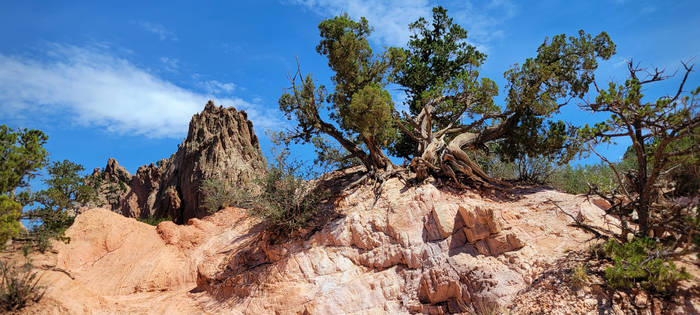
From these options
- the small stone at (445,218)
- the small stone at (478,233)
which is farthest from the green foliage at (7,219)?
the small stone at (478,233)

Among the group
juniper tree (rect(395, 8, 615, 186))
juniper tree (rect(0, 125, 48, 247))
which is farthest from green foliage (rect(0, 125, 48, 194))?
juniper tree (rect(395, 8, 615, 186))

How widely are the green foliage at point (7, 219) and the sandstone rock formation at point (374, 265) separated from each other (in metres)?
1.76

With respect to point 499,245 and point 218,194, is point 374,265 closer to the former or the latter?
point 499,245

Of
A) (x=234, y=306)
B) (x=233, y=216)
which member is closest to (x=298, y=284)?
(x=234, y=306)

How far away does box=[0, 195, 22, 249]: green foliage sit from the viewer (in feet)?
33.3

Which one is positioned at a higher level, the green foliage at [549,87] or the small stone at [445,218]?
the green foliage at [549,87]

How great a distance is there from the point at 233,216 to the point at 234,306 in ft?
19.4

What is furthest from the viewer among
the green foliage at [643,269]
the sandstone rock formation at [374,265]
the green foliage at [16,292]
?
the green foliage at [16,292]

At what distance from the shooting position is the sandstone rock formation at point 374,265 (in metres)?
9.66

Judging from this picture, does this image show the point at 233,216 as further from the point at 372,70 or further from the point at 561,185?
the point at 561,185

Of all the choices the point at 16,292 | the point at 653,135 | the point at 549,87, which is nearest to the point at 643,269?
the point at 653,135

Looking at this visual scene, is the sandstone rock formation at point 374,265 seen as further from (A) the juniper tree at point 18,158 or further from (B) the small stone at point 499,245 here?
(A) the juniper tree at point 18,158

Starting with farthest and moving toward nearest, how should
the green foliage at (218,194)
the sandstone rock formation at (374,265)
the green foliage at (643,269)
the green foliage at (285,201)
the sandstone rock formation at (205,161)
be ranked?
the sandstone rock formation at (205,161)
the green foliage at (218,194)
the green foliage at (285,201)
the sandstone rock formation at (374,265)
the green foliage at (643,269)

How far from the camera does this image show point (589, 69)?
13.0m
